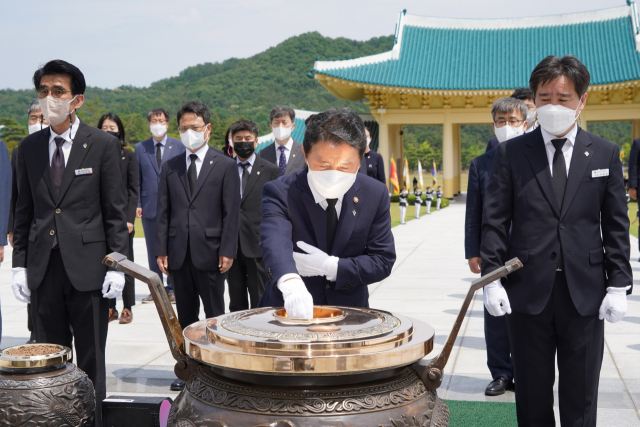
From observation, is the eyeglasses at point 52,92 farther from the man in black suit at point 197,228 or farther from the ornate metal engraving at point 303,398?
the ornate metal engraving at point 303,398

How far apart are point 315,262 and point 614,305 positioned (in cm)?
122

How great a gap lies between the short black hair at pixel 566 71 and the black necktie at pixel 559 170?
229mm

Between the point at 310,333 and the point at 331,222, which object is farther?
the point at 331,222

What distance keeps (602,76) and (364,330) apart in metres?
24.3

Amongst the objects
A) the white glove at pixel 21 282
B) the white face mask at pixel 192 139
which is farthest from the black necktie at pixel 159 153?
the white glove at pixel 21 282

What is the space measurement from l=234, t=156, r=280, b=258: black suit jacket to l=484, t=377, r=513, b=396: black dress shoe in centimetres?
207

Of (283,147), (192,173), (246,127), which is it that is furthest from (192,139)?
(283,147)

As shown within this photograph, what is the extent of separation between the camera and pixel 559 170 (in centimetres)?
271

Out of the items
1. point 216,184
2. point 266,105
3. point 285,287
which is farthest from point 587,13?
point 266,105

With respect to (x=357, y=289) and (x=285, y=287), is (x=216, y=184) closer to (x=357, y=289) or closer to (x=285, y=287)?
(x=357, y=289)

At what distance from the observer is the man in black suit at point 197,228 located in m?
4.32

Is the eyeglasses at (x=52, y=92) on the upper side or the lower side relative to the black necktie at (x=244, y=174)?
upper

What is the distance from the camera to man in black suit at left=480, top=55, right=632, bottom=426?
2.64 meters

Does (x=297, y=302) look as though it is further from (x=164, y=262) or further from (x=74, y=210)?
(x=164, y=262)
